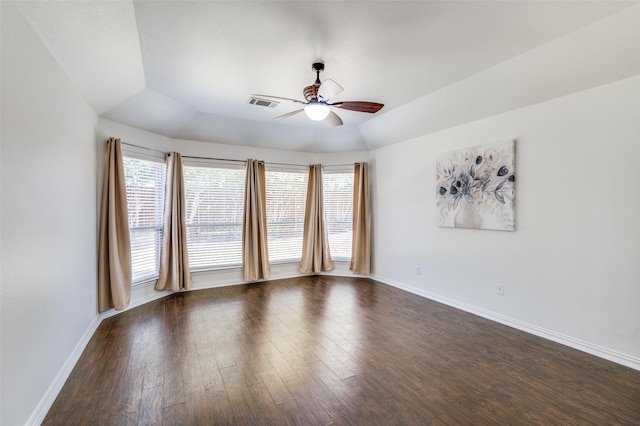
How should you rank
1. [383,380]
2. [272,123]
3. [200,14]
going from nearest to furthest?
[200,14]
[383,380]
[272,123]

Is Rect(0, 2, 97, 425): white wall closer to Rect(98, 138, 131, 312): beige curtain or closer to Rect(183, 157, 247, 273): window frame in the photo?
Rect(98, 138, 131, 312): beige curtain

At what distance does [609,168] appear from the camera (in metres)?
2.69

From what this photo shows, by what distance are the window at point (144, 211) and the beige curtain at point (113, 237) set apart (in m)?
0.26

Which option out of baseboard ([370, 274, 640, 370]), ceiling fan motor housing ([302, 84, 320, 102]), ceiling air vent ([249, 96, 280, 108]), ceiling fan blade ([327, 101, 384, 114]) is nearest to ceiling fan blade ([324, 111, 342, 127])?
ceiling fan blade ([327, 101, 384, 114])

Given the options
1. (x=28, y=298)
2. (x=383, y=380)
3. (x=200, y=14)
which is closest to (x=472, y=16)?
(x=200, y=14)

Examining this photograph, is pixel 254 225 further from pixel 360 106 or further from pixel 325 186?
pixel 360 106

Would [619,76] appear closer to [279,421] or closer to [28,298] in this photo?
[279,421]

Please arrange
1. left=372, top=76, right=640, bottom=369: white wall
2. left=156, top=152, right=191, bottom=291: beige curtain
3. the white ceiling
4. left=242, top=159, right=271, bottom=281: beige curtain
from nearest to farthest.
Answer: the white ceiling < left=372, top=76, right=640, bottom=369: white wall < left=156, top=152, right=191, bottom=291: beige curtain < left=242, top=159, right=271, bottom=281: beige curtain

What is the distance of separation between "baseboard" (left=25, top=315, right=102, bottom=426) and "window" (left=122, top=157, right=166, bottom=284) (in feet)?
3.92

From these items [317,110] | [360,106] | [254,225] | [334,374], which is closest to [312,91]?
[317,110]

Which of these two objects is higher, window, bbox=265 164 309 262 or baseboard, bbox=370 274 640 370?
window, bbox=265 164 309 262

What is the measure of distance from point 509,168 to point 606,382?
7.17 feet

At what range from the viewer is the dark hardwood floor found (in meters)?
1.99

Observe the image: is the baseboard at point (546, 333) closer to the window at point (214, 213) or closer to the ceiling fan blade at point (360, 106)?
the ceiling fan blade at point (360, 106)
